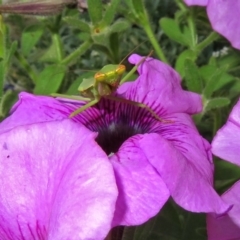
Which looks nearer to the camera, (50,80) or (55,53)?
(50,80)

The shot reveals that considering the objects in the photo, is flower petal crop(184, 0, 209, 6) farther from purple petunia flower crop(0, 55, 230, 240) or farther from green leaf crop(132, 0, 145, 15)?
purple petunia flower crop(0, 55, 230, 240)

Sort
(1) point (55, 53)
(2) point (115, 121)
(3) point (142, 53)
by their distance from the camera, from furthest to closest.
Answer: (3) point (142, 53) < (1) point (55, 53) < (2) point (115, 121)

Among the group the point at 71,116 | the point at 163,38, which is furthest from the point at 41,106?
the point at 163,38

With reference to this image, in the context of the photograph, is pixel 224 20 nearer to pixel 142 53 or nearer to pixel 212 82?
pixel 212 82

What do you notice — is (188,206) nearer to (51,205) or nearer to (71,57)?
(51,205)

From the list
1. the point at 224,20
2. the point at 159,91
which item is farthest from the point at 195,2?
the point at 159,91

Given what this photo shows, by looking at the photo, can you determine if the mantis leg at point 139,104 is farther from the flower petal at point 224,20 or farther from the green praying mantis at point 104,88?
the flower petal at point 224,20

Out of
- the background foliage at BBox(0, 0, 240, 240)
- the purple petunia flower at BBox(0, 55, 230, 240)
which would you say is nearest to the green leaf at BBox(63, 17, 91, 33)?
the background foliage at BBox(0, 0, 240, 240)
